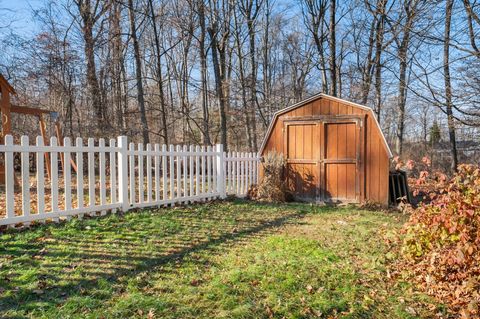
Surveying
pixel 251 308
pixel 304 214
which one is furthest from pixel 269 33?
pixel 251 308

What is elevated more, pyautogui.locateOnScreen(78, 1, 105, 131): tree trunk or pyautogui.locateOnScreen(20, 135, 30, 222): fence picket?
pyautogui.locateOnScreen(78, 1, 105, 131): tree trunk

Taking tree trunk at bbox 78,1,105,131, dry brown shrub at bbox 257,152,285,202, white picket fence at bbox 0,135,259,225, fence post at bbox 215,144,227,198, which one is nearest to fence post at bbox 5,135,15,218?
white picket fence at bbox 0,135,259,225

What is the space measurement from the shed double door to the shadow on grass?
2578mm

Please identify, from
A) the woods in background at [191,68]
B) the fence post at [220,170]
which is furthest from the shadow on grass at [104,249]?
the woods in background at [191,68]

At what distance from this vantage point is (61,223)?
197 inches

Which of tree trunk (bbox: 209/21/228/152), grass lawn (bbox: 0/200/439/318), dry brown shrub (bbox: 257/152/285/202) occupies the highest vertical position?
tree trunk (bbox: 209/21/228/152)

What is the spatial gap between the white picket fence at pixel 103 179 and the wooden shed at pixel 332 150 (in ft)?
3.87

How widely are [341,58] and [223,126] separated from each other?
8967mm

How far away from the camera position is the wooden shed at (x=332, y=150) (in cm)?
810

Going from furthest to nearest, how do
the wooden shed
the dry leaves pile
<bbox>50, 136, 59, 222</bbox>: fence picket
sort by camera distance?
the wooden shed < <bbox>50, 136, 59, 222</bbox>: fence picket < the dry leaves pile

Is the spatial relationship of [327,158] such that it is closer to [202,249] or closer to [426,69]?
[426,69]

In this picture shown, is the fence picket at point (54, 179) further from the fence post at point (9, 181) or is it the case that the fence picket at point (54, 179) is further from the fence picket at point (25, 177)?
the fence post at point (9, 181)

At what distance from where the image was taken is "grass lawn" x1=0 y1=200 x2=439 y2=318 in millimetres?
2684

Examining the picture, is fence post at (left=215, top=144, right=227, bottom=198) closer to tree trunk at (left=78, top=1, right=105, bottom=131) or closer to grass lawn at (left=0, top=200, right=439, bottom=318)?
grass lawn at (left=0, top=200, right=439, bottom=318)
